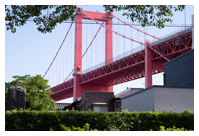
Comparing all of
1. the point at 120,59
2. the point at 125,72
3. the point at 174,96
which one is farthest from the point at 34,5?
the point at 125,72

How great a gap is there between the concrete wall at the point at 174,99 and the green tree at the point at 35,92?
12322 mm

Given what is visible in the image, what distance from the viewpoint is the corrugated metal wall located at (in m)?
16.6

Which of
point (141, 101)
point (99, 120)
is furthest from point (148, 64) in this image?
point (99, 120)

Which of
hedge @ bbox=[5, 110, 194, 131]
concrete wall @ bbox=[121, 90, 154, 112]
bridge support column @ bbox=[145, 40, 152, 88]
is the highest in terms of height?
bridge support column @ bbox=[145, 40, 152, 88]

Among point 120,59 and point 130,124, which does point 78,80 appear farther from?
point 130,124

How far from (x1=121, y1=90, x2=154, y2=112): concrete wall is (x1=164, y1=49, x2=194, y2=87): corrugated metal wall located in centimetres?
277

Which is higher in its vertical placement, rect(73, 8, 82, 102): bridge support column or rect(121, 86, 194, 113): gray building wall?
rect(73, 8, 82, 102): bridge support column

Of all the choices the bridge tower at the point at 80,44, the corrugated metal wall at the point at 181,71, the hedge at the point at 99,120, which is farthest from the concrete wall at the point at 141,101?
the bridge tower at the point at 80,44

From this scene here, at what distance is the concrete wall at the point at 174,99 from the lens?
14664mm

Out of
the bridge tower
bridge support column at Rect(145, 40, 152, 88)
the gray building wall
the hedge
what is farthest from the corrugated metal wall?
the bridge tower

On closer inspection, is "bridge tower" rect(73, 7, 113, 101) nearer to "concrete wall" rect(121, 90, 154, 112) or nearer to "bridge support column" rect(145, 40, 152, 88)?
"bridge support column" rect(145, 40, 152, 88)

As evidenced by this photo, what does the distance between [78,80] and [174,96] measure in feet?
111

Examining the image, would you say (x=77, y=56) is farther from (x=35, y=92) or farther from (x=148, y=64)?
(x=35, y=92)

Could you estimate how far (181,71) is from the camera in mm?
17719
